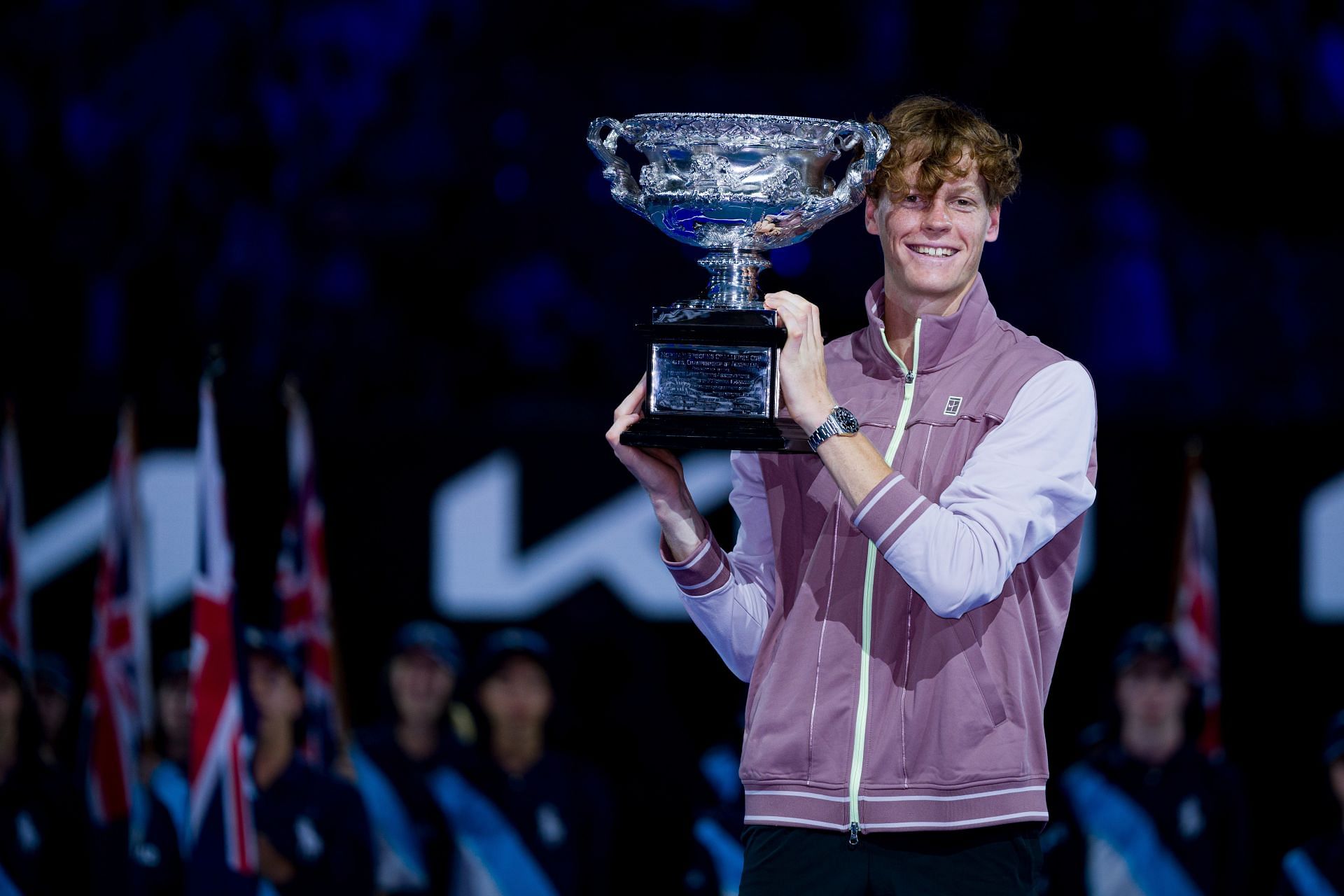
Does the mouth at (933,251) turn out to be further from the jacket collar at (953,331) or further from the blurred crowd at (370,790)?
the blurred crowd at (370,790)

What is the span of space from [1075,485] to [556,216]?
3.83m

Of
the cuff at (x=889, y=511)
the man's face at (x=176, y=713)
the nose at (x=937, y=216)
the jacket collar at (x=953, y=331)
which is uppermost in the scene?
the nose at (x=937, y=216)

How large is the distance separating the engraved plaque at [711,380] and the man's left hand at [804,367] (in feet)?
0.23

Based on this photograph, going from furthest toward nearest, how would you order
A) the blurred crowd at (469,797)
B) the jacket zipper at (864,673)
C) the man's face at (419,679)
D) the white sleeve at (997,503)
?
1. the man's face at (419,679)
2. the blurred crowd at (469,797)
3. the jacket zipper at (864,673)
4. the white sleeve at (997,503)

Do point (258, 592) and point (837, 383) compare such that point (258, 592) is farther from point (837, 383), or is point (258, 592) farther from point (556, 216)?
point (837, 383)

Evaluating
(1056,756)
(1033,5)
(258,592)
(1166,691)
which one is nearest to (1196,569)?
(1166,691)

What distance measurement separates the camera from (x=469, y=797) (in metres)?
5.15

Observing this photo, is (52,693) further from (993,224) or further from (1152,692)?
(993,224)

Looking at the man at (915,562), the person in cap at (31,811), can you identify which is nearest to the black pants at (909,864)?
the man at (915,562)

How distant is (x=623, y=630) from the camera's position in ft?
16.9

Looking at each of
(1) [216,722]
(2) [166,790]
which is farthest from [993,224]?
(2) [166,790]

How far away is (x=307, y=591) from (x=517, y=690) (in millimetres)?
775

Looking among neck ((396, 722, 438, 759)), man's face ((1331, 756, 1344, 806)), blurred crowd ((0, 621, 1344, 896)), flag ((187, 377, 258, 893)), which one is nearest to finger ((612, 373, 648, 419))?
flag ((187, 377, 258, 893))

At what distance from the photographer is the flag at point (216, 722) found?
3.90 m
